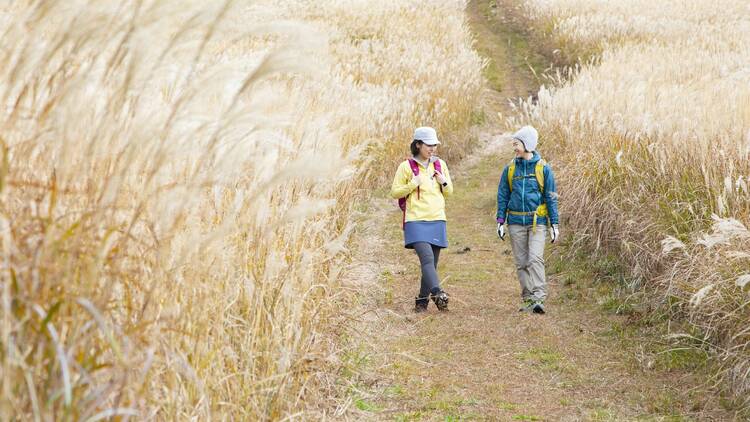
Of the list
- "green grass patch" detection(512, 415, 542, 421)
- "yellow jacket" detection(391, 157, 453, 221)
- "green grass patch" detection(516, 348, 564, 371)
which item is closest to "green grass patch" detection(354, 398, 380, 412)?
"green grass patch" detection(512, 415, 542, 421)

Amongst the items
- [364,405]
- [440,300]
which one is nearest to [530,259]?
[440,300]

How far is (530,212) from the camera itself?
7.34m

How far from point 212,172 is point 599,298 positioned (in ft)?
17.3

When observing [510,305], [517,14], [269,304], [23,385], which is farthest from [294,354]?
[517,14]

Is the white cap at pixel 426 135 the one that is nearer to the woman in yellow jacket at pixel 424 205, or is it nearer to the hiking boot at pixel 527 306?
the woman in yellow jacket at pixel 424 205

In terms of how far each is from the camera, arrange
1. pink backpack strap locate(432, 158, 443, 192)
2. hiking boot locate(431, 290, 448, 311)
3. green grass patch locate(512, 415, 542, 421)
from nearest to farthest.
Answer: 1. green grass patch locate(512, 415, 542, 421)
2. hiking boot locate(431, 290, 448, 311)
3. pink backpack strap locate(432, 158, 443, 192)

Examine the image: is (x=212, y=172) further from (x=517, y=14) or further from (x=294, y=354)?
(x=517, y=14)

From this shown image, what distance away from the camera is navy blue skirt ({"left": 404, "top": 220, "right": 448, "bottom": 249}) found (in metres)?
7.29

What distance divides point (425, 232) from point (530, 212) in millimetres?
993

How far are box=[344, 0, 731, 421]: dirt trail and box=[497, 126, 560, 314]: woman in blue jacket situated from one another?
0.29 meters

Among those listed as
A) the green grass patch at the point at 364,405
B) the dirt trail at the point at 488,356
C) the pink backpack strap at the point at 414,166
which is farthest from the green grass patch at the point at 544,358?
the pink backpack strap at the point at 414,166

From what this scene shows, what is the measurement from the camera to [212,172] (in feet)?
9.41

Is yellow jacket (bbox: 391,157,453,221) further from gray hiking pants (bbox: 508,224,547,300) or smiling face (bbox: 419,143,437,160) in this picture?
gray hiking pants (bbox: 508,224,547,300)

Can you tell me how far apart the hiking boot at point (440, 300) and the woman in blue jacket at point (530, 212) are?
2.36 feet
